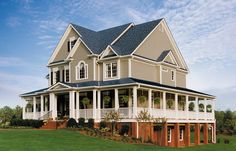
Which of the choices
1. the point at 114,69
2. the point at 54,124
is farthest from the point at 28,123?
the point at 114,69

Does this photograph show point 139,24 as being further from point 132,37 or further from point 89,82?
point 89,82

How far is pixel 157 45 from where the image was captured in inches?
Result: 1687

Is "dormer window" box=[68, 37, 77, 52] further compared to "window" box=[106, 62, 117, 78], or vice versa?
"dormer window" box=[68, 37, 77, 52]

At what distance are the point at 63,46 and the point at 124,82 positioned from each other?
484 inches

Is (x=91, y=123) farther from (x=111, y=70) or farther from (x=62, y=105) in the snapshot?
(x=62, y=105)

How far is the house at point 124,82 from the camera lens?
3628 centimetres

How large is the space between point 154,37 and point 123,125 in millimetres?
12663

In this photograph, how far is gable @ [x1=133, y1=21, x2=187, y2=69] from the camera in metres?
40.3

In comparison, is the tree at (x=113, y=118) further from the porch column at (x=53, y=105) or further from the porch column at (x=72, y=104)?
the porch column at (x=53, y=105)

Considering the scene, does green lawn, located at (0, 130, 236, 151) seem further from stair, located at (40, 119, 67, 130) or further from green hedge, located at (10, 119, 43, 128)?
green hedge, located at (10, 119, 43, 128)

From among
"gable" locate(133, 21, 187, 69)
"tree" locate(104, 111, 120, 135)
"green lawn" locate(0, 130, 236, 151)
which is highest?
"gable" locate(133, 21, 187, 69)

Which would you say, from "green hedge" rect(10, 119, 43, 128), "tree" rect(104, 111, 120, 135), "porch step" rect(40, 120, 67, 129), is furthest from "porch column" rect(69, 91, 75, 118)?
"tree" rect(104, 111, 120, 135)

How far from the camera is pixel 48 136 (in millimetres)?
28438

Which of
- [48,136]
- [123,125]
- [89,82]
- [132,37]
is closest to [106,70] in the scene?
[89,82]
